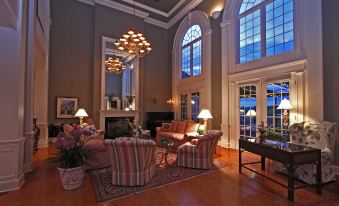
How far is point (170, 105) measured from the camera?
10.4 meters

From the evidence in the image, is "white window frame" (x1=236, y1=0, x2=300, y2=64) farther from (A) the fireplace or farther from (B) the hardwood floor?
(A) the fireplace

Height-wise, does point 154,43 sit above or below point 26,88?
above

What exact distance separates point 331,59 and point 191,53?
5.65 metres

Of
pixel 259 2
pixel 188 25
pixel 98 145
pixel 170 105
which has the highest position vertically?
pixel 188 25

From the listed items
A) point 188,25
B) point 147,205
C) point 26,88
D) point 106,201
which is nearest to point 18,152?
point 26,88

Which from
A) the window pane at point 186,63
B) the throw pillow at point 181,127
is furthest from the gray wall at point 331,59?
the window pane at point 186,63

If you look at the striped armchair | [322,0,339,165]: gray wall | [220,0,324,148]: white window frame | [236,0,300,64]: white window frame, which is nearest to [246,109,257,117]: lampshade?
[220,0,324,148]: white window frame

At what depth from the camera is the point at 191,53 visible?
29.4 feet

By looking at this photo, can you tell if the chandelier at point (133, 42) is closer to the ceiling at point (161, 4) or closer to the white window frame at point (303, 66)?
the white window frame at point (303, 66)

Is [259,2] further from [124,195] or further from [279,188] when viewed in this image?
[124,195]

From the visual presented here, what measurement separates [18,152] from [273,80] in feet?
20.7

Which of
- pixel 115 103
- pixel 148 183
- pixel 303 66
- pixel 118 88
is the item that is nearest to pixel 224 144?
pixel 303 66

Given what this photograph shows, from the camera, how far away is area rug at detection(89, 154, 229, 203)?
3.09m

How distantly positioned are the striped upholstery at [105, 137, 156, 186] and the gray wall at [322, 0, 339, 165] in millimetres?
3997
